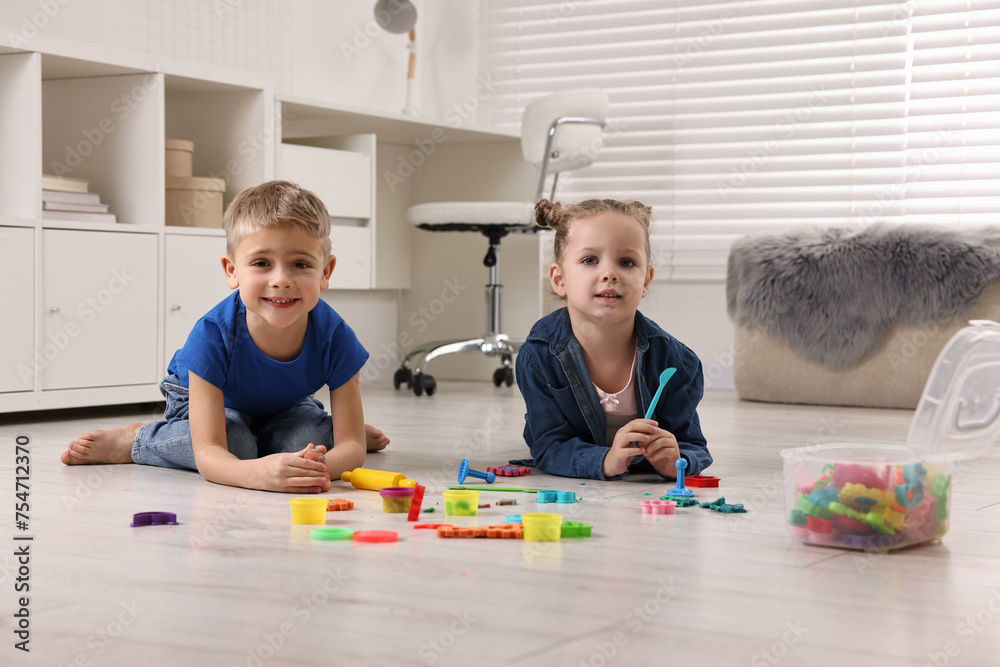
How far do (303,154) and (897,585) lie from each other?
238cm

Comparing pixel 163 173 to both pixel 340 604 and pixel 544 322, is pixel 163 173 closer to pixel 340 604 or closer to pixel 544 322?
pixel 544 322

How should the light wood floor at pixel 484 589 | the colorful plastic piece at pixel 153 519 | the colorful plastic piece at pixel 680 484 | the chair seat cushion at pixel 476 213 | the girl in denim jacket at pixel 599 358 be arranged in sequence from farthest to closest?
the chair seat cushion at pixel 476 213 < the girl in denim jacket at pixel 599 358 < the colorful plastic piece at pixel 680 484 < the colorful plastic piece at pixel 153 519 < the light wood floor at pixel 484 589

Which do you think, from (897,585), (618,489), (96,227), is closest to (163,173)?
(96,227)

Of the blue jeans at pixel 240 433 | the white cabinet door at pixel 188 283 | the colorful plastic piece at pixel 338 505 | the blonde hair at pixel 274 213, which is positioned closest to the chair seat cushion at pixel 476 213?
the white cabinet door at pixel 188 283

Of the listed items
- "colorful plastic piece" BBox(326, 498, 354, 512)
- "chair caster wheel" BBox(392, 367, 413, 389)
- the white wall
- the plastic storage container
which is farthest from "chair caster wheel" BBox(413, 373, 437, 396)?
the plastic storage container

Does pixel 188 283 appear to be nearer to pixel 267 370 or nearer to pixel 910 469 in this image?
pixel 267 370

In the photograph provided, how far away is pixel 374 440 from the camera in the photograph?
6.63 feet

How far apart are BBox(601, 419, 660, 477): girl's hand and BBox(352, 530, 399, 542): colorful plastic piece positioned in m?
0.50

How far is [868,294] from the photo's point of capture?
10.3 ft

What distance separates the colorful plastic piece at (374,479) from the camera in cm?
156

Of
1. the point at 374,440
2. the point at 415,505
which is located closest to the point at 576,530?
the point at 415,505

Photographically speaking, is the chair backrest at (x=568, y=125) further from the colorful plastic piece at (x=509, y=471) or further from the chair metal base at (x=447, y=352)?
the colorful plastic piece at (x=509, y=471)

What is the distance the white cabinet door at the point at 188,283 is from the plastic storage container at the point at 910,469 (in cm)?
189

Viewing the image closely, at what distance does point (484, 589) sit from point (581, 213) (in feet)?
3.00
